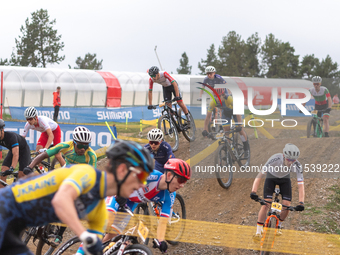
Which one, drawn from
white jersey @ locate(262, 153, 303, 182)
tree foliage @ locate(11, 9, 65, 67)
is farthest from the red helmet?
tree foliage @ locate(11, 9, 65, 67)

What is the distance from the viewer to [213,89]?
11250 millimetres

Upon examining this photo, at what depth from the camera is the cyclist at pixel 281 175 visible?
7258mm

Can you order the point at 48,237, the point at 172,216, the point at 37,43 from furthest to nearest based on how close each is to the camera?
the point at 37,43 < the point at 172,216 < the point at 48,237

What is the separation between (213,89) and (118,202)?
686cm

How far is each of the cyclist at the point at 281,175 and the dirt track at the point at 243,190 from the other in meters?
0.89

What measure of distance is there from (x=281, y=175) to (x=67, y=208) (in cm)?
598

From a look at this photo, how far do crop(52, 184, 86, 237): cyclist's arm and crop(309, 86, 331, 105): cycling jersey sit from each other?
39.0ft

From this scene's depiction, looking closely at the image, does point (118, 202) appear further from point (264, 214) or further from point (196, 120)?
point (196, 120)

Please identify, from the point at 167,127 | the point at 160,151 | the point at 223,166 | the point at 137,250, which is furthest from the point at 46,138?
the point at 137,250

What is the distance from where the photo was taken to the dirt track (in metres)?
8.72

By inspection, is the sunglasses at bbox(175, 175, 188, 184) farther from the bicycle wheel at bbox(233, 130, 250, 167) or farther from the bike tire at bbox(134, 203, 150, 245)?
the bicycle wheel at bbox(233, 130, 250, 167)

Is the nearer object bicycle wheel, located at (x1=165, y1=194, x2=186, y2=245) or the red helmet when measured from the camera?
the red helmet

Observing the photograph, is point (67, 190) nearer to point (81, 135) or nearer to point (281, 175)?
point (81, 135)

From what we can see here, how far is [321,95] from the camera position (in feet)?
42.0
